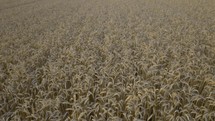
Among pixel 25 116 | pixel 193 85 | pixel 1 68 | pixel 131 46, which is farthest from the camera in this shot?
pixel 131 46

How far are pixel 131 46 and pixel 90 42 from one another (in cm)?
139

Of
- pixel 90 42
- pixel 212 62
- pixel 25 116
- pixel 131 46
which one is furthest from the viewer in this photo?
pixel 90 42

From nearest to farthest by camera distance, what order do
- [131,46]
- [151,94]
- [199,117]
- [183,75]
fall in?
Answer: [199,117] → [151,94] → [183,75] → [131,46]

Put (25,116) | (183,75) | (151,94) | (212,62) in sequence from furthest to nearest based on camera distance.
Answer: (212,62) < (183,75) < (151,94) < (25,116)

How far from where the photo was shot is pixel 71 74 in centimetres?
468

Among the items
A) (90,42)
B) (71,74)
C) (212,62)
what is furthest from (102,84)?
(90,42)

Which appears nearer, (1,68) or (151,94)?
(151,94)

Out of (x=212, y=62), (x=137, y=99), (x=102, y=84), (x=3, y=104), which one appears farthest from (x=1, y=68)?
(x=212, y=62)

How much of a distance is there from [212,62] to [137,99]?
8.13 ft

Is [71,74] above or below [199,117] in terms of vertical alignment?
above

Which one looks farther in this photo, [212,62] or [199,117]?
[212,62]

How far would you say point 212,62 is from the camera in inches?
193

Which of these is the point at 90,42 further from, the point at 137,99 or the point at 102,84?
the point at 137,99

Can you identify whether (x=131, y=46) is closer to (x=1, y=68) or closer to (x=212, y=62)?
(x=212, y=62)
